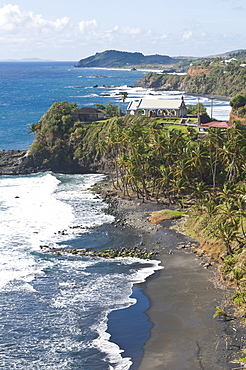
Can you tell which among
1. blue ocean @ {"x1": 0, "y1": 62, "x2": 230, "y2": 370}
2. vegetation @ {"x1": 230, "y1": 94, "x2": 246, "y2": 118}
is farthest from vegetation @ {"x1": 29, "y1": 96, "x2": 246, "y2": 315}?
vegetation @ {"x1": 230, "y1": 94, "x2": 246, "y2": 118}

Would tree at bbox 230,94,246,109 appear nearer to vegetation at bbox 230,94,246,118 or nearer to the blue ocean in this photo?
vegetation at bbox 230,94,246,118

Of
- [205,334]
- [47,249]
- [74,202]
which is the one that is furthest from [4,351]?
[74,202]

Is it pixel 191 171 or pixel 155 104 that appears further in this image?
pixel 155 104

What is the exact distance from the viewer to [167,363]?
35469 millimetres

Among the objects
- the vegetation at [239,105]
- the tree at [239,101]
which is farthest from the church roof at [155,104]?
the vegetation at [239,105]

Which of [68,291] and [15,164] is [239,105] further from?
[68,291]

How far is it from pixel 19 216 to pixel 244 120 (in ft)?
213

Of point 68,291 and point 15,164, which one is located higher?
point 15,164

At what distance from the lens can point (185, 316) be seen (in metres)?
42.3

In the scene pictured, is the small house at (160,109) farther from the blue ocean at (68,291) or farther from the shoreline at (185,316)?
the shoreline at (185,316)

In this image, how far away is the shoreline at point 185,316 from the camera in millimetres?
35844

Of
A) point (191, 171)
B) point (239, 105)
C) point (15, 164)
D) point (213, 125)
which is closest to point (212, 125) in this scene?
point (213, 125)

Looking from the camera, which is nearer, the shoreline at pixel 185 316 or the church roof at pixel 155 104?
the shoreline at pixel 185 316

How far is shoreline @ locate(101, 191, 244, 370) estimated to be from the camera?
3584cm
